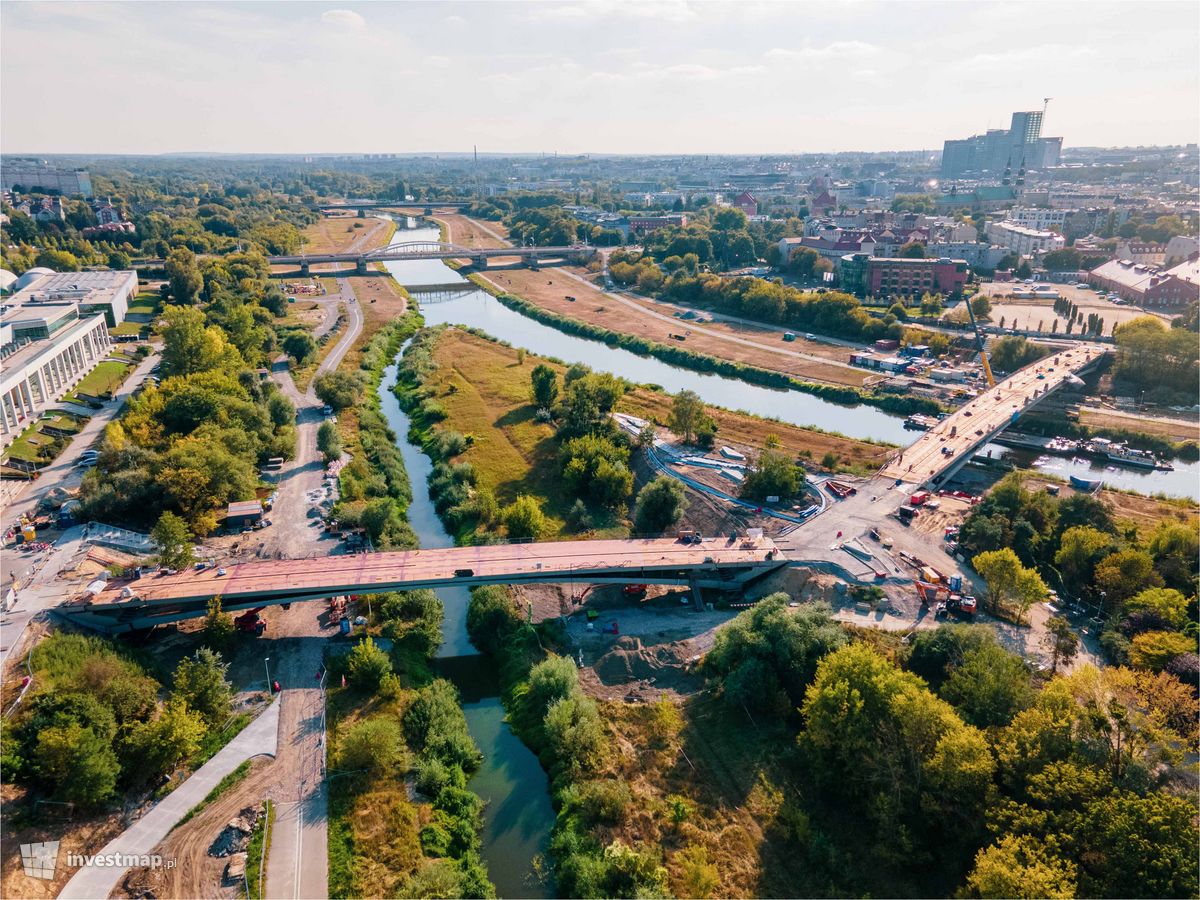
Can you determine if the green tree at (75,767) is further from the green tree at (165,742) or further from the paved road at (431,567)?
the paved road at (431,567)

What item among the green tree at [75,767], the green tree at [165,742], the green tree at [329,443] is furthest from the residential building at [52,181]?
the green tree at [75,767]

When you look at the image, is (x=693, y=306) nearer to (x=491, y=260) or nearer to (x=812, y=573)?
(x=491, y=260)

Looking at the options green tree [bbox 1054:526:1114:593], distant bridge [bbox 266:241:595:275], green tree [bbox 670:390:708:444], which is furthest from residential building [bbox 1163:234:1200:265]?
green tree [bbox 1054:526:1114:593]

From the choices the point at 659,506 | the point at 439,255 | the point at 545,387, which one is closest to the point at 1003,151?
the point at 439,255

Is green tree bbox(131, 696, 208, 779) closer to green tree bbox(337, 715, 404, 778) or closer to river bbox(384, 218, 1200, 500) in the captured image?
green tree bbox(337, 715, 404, 778)

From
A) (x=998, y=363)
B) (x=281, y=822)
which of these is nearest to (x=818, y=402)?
(x=998, y=363)
